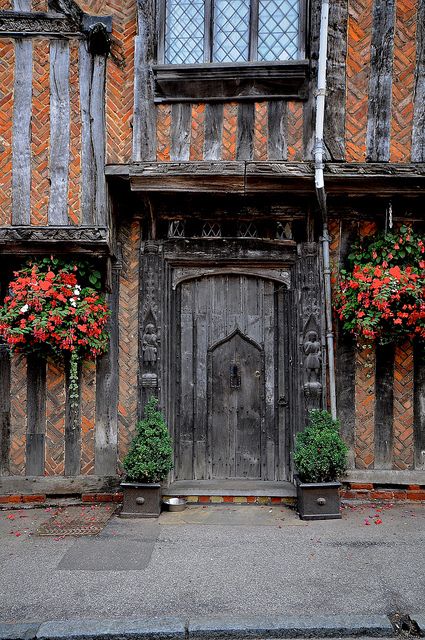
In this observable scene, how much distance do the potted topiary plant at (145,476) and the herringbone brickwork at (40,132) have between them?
8.52 feet

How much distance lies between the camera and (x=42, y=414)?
607 cm

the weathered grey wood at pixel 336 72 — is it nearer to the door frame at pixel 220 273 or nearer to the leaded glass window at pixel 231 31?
the leaded glass window at pixel 231 31

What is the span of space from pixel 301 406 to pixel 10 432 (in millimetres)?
3275

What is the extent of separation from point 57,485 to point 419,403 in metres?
4.14

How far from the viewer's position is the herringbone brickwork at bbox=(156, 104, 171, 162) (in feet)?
18.8

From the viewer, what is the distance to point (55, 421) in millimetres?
6059

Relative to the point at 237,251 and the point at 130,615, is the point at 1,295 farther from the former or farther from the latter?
the point at 130,615

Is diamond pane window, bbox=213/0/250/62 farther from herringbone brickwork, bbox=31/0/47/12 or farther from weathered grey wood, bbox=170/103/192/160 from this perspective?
herringbone brickwork, bbox=31/0/47/12

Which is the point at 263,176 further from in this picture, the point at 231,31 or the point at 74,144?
the point at 74,144

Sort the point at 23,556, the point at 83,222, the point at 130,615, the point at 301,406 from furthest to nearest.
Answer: the point at 301,406 → the point at 83,222 → the point at 23,556 → the point at 130,615

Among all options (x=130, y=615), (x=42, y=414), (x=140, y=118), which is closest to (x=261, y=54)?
(x=140, y=118)

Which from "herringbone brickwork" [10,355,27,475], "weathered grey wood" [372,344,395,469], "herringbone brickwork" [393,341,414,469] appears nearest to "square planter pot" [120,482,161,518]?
"herringbone brickwork" [10,355,27,475]

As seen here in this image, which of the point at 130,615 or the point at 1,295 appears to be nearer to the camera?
the point at 130,615

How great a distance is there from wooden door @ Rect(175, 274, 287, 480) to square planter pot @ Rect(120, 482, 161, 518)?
0.79 meters
